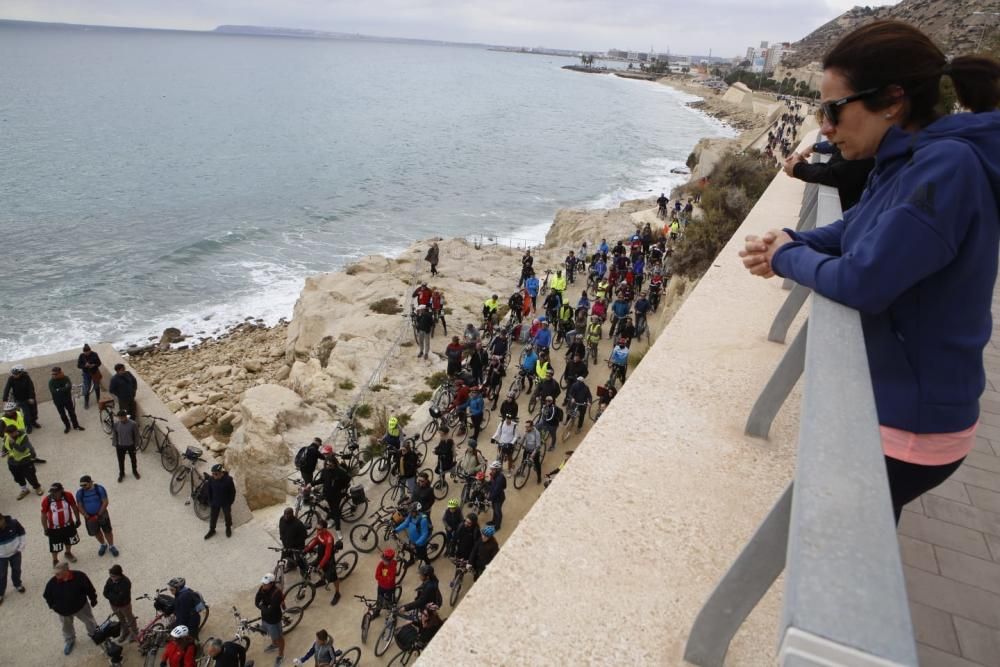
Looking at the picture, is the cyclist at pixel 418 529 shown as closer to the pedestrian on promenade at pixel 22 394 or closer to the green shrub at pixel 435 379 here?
the green shrub at pixel 435 379

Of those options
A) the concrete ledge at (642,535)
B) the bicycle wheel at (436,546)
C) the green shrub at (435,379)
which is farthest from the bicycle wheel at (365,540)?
the concrete ledge at (642,535)

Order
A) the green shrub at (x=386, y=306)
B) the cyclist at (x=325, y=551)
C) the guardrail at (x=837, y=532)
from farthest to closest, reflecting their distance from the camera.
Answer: the green shrub at (x=386, y=306) < the cyclist at (x=325, y=551) < the guardrail at (x=837, y=532)

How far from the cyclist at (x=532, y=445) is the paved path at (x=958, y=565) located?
732 cm

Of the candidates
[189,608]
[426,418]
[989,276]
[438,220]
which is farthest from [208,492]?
[438,220]

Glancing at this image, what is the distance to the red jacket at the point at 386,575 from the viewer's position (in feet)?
28.1

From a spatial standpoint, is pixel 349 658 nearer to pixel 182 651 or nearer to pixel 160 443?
pixel 182 651

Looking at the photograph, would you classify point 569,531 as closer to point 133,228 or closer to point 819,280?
point 819,280

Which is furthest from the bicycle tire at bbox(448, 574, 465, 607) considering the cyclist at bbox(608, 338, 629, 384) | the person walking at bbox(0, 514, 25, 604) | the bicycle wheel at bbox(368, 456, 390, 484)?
the person walking at bbox(0, 514, 25, 604)

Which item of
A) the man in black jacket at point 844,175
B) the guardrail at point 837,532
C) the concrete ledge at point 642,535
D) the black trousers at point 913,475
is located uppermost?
the man in black jacket at point 844,175

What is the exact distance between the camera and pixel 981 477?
4.17 metres

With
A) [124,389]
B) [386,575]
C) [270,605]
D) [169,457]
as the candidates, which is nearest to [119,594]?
[270,605]

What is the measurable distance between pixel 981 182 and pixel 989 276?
262 millimetres

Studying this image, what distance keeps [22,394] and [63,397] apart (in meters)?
0.73

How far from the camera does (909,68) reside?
1.62 meters
